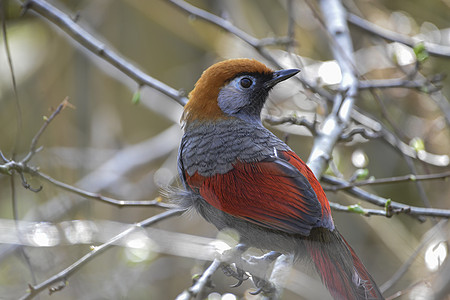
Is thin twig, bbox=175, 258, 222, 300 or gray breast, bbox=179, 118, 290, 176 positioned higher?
gray breast, bbox=179, 118, 290, 176

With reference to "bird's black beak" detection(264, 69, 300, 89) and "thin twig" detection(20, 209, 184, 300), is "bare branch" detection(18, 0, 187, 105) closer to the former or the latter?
"bird's black beak" detection(264, 69, 300, 89)

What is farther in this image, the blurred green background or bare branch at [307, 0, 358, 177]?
the blurred green background

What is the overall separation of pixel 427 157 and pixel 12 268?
348cm

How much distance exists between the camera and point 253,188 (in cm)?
291

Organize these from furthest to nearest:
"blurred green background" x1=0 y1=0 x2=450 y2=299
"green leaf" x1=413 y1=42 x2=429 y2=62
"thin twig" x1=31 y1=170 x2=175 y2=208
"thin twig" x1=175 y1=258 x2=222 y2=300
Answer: "blurred green background" x1=0 y1=0 x2=450 y2=299
"green leaf" x1=413 y1=42 x2=429 y2=62
"thin twig" x1=31 y1=170 x2=175 y2=208
"thin twig" x1=175 y1=258 x2=222 y2=300

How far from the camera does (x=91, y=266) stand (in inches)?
201

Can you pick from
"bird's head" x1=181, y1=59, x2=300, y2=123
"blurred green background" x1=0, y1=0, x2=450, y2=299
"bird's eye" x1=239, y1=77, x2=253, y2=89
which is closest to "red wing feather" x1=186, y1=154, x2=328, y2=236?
"bird's head" x1=181, y1=59, x2=300, y2=123

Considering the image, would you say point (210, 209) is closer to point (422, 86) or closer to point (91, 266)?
point (422, 86)

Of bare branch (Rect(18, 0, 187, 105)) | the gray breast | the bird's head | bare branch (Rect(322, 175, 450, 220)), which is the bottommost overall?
bare branch (Rect(322, 175, 450, 220))

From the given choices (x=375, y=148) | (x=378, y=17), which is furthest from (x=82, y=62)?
(x=375, y=148)

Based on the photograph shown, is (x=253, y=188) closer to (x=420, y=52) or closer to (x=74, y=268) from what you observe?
(x=74, y=268)

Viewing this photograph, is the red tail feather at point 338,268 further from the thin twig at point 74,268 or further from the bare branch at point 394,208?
the thin twig at point 74,268

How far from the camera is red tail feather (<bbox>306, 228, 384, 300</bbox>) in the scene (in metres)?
2.64

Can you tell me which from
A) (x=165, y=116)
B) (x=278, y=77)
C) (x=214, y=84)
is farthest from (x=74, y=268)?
(x=165, y=116)
